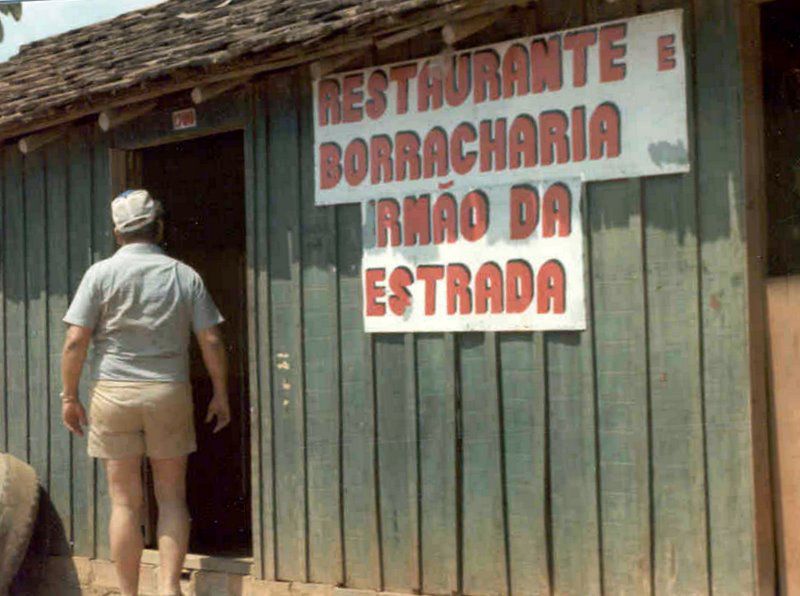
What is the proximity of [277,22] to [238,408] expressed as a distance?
355 cm

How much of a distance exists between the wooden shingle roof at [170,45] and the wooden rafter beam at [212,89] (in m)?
0.15

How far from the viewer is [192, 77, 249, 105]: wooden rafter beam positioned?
797cm

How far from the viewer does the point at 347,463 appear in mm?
7566

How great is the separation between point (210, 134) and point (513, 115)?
7.29ft

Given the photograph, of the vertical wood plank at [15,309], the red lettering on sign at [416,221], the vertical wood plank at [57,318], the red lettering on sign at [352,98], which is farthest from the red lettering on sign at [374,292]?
the vertical wood plank at [15,309]

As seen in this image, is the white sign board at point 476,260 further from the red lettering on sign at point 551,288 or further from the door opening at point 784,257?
the door opening at point 784,257

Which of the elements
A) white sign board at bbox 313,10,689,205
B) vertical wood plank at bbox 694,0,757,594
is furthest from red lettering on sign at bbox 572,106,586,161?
vertical wood plank at bbox 694,0,757,594

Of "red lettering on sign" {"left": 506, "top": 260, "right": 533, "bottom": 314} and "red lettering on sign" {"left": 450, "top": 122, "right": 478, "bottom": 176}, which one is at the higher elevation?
"red lettering on sign" {"left": 450, "top": 122, "right": 478, "bottom": 176}

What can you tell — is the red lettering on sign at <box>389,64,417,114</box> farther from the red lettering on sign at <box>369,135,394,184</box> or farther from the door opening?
the door opening

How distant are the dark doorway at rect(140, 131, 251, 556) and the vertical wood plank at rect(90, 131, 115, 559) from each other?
1.00 m

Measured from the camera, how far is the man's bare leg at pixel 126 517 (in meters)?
7.61

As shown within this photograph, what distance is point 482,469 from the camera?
22.8 feet

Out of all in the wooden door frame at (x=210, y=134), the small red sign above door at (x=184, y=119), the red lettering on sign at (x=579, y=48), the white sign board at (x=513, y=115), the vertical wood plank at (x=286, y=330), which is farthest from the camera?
the small red sign above door at (x=184, y=119)

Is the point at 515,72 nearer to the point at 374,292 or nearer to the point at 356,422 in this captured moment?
the point at 374,292
